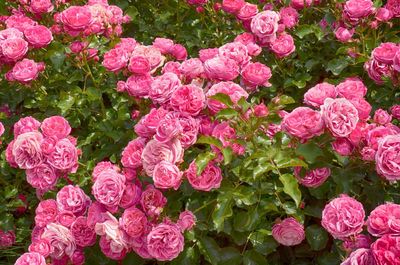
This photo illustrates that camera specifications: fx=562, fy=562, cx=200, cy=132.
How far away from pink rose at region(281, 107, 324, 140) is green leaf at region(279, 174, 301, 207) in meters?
0.16

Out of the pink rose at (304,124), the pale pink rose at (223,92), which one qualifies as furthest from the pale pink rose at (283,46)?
the pink rose at (304,124)

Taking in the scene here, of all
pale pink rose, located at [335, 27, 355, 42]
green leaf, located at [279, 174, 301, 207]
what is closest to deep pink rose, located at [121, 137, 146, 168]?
green leaf, located at [279, 174, 301, 207]

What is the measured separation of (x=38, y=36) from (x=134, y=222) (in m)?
1.35

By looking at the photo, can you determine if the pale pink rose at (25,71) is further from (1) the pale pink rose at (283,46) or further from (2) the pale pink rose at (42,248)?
(1) the pale pink rose at (283,46)

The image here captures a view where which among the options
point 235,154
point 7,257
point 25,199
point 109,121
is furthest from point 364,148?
point 7,257

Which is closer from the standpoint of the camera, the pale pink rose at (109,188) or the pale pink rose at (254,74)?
the pale pink rose at (109,188)

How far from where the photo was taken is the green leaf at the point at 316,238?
2256 millimetres

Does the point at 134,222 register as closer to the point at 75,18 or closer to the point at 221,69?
the point at 221,69

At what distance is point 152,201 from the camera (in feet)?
6.84

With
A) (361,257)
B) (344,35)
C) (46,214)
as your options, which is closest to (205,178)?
(361,257)

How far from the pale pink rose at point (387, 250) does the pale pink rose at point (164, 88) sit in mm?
975

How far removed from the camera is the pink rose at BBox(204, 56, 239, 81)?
2334 millimetres

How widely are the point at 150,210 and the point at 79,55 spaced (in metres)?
1.28

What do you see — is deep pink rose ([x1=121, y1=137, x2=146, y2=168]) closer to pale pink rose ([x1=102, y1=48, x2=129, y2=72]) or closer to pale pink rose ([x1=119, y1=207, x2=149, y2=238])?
pale pink rose ([x1=119, y1=207, x2=149, y2=238])
